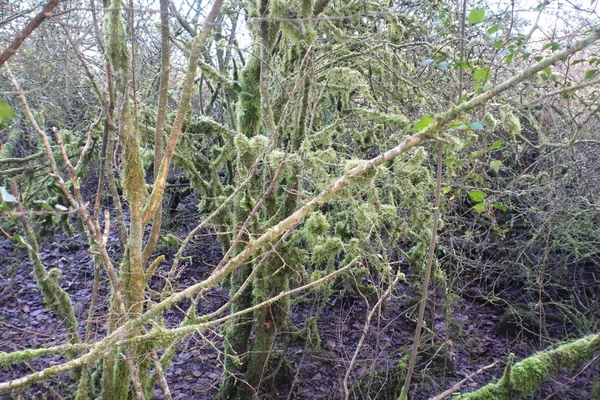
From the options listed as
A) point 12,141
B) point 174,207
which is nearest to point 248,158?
point 174,207

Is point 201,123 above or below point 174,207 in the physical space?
above

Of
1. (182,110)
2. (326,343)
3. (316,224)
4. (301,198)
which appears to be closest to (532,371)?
(316,224)

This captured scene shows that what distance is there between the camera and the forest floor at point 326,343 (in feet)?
13.6

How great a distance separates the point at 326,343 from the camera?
194 inches

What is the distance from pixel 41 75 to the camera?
555 centimetres

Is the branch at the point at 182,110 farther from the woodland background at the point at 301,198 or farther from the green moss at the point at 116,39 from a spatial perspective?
the green moss at the point at 116,39

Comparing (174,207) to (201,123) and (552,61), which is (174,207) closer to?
(201,123)

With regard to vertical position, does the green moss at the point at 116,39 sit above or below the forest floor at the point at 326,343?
above

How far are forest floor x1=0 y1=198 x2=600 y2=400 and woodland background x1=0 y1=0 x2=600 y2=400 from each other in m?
0.04

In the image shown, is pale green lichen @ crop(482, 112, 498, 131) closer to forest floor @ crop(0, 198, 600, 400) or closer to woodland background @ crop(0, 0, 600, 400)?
woodland background @ crop(0, 0, 600, 400)

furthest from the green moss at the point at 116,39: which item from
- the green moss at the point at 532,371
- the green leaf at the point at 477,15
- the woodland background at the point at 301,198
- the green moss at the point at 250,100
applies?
the green moss at the point at 532,371

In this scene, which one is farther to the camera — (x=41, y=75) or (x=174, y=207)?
(x=174, y=207)

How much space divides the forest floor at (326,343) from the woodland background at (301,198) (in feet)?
0.12

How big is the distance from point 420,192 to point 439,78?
1.48m
